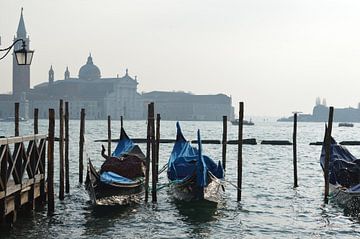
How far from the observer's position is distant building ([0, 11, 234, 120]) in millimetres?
131200

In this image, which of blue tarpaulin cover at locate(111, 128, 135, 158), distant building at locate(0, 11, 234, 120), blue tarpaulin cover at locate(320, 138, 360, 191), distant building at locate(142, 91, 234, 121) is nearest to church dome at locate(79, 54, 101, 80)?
distant building at locate(0, 11, 234, 120)

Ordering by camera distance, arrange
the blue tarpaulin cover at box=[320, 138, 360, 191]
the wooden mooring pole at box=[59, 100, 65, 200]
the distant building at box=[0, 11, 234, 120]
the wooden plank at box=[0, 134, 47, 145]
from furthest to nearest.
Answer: the distant building at box=[0, 11, 234, 120]
the blue tarpaulin cover at box=[320, 138, 360, 191]
the wooden mooring pole at box=[59, 100, 65, 200]
the wooden plank at box=[0, 134, 47, 145]

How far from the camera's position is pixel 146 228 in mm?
10820

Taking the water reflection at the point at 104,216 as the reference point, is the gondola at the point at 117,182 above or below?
above

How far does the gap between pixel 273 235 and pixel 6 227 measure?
453 cm

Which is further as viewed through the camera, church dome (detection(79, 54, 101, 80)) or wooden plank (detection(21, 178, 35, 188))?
church dome (detection(79, 54, 101, 80))

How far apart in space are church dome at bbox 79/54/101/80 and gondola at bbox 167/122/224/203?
131 metres

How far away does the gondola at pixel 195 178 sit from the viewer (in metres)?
12.2

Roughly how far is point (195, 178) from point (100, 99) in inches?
4878

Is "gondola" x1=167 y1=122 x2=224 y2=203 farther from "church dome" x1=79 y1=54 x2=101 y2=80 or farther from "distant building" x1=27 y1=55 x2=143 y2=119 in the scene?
"church dome" x1=79 y1=54 x2=101 y2=80

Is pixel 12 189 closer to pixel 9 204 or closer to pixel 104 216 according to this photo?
pixel 9 204

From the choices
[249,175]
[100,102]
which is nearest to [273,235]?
[249,175]

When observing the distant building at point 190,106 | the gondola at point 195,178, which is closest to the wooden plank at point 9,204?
the gondola at point 195,178

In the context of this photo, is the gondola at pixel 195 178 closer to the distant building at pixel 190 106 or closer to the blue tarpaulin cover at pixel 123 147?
the blue tarpaulin cover at pixel 123 147
